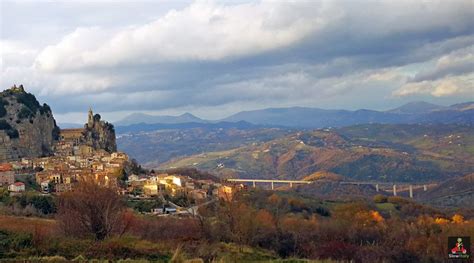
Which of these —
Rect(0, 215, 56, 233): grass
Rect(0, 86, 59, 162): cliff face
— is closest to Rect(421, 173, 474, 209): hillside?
Rect(0, 86, 59, 162): cliff face

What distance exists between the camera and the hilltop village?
57.3 meters

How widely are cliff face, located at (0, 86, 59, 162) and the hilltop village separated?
14 cm

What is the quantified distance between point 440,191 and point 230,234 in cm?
11465

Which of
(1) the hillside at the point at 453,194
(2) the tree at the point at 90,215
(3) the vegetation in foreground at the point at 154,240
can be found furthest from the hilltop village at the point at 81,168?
(1) the hillside at the point at 453,194

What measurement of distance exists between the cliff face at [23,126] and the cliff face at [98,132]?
5.44m

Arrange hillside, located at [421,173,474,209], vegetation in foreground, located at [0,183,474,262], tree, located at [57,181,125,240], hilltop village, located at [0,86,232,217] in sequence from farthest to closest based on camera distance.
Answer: hillside, located at [421,173,474,209]
hilltop village, located at [0,86,232,217]
tree, located at [57,181,125,240]
vegetation in foreground, located at [0,183,474,262]

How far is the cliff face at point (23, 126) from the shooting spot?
2901 inches

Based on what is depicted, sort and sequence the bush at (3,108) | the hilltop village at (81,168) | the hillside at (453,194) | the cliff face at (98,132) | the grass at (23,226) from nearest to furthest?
the grass at (23,226)
the hilltop village at (81,168)
the bush at (3,108)
the cliff face at (98,132)
the hillside at (453,194)

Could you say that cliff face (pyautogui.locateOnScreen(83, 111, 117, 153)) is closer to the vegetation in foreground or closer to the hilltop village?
the hilltop village

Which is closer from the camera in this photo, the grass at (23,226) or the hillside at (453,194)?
the grass at (23,226)

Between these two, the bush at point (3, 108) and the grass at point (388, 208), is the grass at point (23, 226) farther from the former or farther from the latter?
the bush at point (3, 108)

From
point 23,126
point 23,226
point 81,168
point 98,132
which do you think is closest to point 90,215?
point 23,226

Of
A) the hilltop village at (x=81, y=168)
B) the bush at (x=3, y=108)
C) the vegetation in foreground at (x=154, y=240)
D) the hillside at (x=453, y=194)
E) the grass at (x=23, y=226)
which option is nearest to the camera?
the vegetation in foreground at (x=154, y=240)

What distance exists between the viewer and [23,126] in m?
75.9
